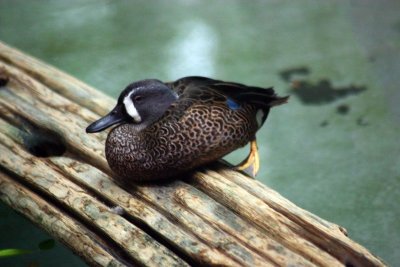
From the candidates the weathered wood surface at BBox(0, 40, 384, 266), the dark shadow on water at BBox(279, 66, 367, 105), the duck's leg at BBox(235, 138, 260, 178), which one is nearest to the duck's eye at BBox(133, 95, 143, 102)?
the weathered wood surface at BBox(0, 40, 384, 266)

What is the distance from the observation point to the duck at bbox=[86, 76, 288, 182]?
223cm

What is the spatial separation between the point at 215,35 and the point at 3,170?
219cm

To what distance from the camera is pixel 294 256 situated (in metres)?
1.92

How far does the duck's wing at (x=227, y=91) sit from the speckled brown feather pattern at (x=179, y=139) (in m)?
0.01

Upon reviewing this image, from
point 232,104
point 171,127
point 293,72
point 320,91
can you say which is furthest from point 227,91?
point 293,72

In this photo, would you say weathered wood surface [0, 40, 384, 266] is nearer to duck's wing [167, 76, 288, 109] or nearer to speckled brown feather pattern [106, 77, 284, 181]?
speckled brown feather pattern [106, 77, 284, 181]

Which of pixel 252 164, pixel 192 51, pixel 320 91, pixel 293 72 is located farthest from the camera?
pixel 192 51

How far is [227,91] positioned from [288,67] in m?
1.54

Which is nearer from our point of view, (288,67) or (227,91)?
(227,91)

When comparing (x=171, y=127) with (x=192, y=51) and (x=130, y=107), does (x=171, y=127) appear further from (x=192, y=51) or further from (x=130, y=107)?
(x=192, y=51)

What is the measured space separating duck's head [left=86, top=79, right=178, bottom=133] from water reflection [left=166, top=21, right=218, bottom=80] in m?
1.49

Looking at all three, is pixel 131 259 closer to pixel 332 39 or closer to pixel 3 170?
pixel 3 170

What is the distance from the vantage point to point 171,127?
2.22 meters

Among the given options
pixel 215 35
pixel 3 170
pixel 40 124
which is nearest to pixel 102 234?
pixel 3 170
